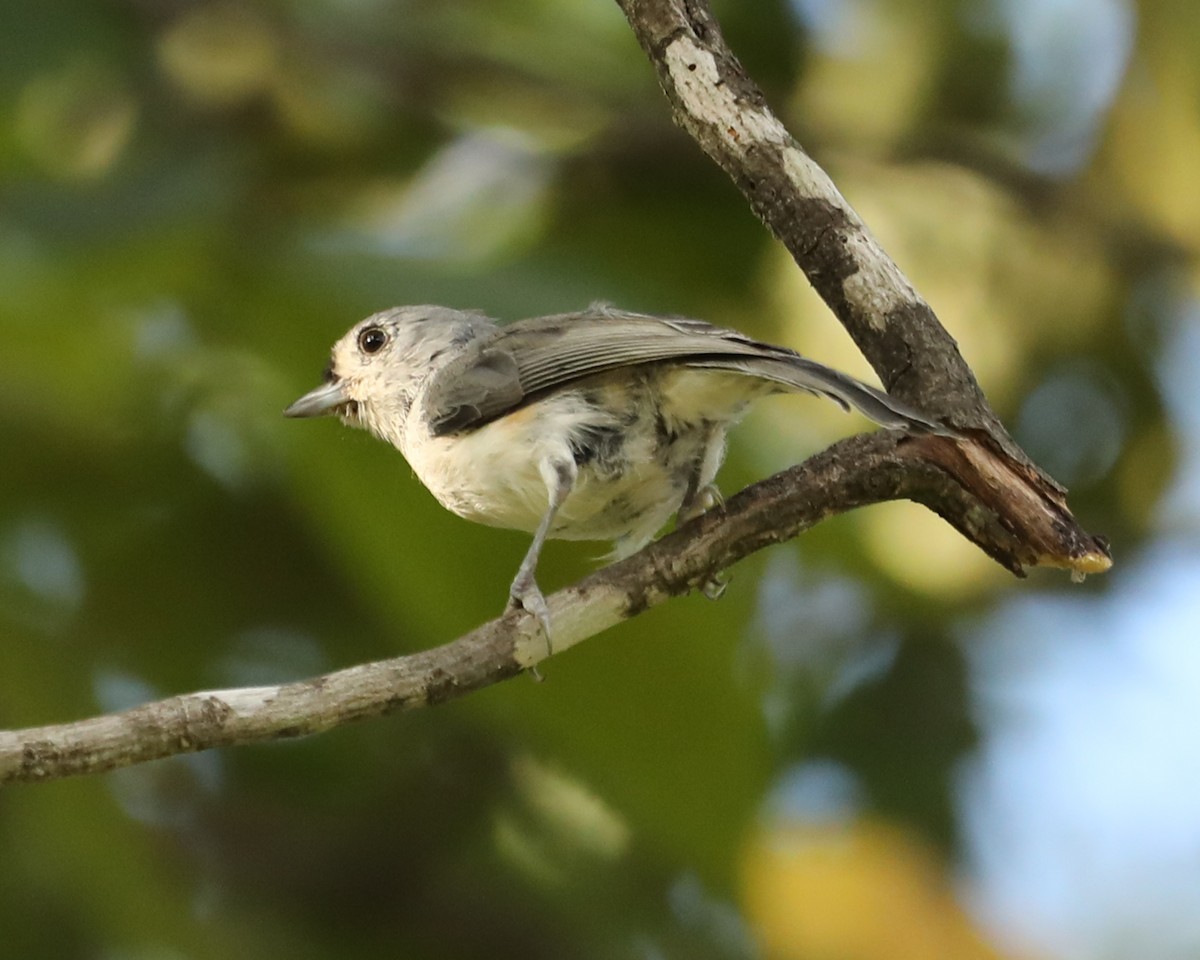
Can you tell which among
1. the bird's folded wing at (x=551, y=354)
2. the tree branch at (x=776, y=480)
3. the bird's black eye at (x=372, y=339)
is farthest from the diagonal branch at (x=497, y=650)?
the bird's black eye at (x=372, y=339)

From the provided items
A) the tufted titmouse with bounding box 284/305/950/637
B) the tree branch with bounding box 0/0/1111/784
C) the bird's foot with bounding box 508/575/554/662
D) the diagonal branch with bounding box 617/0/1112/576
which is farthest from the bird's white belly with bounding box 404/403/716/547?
the diagonal branch with bounding box 617/0/1112/576

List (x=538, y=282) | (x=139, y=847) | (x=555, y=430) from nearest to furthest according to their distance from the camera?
(x=555, y=430) → (x=538, y=282) → (x=139, y=847)

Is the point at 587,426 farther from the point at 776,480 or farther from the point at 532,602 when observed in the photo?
the point at 776,480

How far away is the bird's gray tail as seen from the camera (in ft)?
7.33

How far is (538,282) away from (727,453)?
0.66 metres

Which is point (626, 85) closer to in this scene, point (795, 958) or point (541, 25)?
point (541, 25)

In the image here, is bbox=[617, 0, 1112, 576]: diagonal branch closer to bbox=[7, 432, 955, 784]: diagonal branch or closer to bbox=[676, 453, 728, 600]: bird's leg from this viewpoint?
bbox=[7, 432, 955, 784]: diagonal branch

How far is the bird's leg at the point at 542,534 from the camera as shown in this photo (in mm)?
2678

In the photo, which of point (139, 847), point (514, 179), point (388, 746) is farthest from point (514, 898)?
point (514, 179)

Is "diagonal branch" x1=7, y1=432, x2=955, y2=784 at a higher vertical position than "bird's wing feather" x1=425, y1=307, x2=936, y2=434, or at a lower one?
lower

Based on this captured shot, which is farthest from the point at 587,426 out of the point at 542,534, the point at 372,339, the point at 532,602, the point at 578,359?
the point at 372,339

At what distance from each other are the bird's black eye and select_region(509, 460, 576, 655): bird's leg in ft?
3.30

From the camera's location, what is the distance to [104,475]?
442cm

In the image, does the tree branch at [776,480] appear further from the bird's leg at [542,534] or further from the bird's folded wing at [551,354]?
the bird's folded wing at [551,354]
